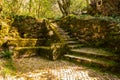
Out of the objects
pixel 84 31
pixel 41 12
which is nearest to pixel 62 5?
pixel 41 12

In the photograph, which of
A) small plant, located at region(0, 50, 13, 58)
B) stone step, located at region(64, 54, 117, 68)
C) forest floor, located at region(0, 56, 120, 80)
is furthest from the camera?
small plant, located at region(0, 50, 13, 58)

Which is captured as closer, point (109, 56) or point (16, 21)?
point (109, 56)

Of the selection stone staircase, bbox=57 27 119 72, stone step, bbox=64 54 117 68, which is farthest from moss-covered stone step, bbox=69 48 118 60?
stone step, bbox=64 54 117 68

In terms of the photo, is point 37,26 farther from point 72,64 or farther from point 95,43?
point 72,64

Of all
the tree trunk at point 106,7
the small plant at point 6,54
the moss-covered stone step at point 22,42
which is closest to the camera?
the small plant at point 6,54

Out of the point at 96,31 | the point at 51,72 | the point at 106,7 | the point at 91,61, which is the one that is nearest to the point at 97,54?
the point at 91,61

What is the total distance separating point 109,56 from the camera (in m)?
9.77

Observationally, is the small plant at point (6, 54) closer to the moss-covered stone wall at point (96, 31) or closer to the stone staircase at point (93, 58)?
the stone staircase at point (93, 58)

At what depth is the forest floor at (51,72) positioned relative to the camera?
314 inches

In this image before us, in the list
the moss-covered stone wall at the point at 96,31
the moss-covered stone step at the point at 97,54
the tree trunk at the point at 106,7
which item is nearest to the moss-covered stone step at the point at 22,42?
the moss-covered stone wall at the point at 96,31

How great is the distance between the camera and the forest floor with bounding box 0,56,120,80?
7988 mm

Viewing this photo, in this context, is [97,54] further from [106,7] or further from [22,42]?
[106,7]

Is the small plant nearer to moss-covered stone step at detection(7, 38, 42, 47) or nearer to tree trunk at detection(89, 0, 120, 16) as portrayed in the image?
moss-covered stone step at detection(7, 38, 42, 47)

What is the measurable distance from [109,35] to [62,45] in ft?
9.83
